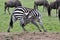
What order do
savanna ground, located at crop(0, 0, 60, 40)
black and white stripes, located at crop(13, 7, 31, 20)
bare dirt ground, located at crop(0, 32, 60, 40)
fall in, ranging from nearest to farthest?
bare dirt ground, located at crop(0, 32, 60, 40)
savanna ground, located at crop(0, 0, 60, 40)
black and white stripes, located at crop(13, 7, 31, 20)

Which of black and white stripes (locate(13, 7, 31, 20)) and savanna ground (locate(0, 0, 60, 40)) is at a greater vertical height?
black and white stripes (locate(13, 7, 31, 20))

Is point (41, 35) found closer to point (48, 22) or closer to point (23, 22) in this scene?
point (23, 22)

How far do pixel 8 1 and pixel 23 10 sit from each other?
906cm

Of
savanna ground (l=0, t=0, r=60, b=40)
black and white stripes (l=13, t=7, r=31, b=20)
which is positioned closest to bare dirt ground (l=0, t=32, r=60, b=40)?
savanna ground (l=0, t=0, r=60, b=40)

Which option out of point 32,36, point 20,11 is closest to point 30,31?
point 20,11

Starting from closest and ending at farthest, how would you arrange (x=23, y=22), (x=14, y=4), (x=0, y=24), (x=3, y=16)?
(x=23, y=22) < (x=0, y=24) < (x=3, y=16) < (x=14, y=4)

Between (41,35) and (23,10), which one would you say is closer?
(41,35)

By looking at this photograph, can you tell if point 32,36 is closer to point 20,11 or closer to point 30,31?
point 20,11

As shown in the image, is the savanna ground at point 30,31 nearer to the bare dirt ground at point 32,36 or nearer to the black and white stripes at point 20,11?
the bare dirt ground at point 32,36

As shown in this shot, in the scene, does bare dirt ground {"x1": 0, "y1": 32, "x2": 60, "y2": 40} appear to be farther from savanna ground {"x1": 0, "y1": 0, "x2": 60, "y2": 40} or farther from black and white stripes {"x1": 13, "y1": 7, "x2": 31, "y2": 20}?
black and white stripes {"x1": 13, "y1": 7, "x2": 31, "y2": 20}

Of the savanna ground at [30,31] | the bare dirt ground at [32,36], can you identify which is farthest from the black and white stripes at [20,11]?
the bare dirt ground at [32,36]

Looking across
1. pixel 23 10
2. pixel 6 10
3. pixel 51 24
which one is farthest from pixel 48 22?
pixel 6 10

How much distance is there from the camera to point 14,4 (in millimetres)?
21422

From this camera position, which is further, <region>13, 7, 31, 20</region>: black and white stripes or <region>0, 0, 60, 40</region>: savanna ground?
<region>13, 7, 31, 20</region>: black and white stripes
